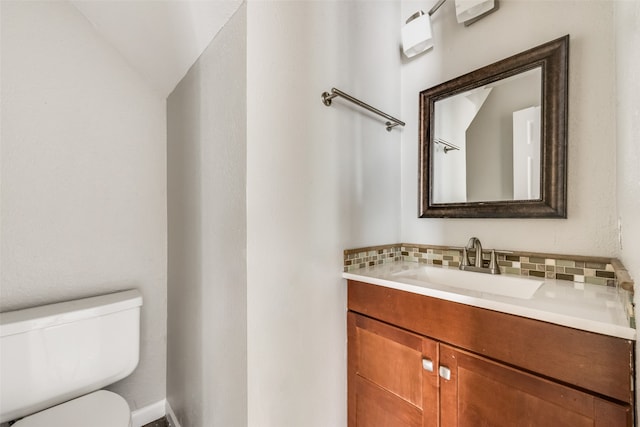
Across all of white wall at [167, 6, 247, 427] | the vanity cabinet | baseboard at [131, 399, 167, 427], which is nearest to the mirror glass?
the vanity cabinet

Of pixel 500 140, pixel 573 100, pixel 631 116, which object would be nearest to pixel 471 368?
pixel 631 116

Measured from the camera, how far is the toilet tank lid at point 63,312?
3.23 feet

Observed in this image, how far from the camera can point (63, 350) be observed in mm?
1062

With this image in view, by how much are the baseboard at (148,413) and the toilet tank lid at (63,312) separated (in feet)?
2.27

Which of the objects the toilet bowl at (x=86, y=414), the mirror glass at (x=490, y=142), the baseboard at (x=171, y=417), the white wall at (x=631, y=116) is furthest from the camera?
the baseboard at (x=171, y=417)

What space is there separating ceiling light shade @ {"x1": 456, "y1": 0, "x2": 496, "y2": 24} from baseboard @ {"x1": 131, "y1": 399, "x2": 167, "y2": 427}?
8.33 ft

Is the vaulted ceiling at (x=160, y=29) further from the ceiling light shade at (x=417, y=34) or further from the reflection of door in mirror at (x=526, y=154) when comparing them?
the reflection of door in mirror at (x=526, y=154)

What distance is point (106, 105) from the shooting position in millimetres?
1371

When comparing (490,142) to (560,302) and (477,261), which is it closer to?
(477,261)

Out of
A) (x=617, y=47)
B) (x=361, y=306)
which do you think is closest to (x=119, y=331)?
(x=361, y=306)

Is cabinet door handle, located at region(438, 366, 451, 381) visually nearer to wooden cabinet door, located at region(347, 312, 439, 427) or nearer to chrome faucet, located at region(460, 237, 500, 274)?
wooden cabinet door, located at region(347, 312, 439, 427)

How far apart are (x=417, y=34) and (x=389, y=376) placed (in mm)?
1546

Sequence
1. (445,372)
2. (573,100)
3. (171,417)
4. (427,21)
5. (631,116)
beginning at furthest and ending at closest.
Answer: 1. (171,417)
2. (427,21)
3. (573,100)
4. (445,372)
5. (631,116)

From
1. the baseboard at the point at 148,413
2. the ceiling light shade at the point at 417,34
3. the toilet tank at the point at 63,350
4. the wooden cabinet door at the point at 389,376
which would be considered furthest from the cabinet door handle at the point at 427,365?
the baseboard at the point at 148,413
